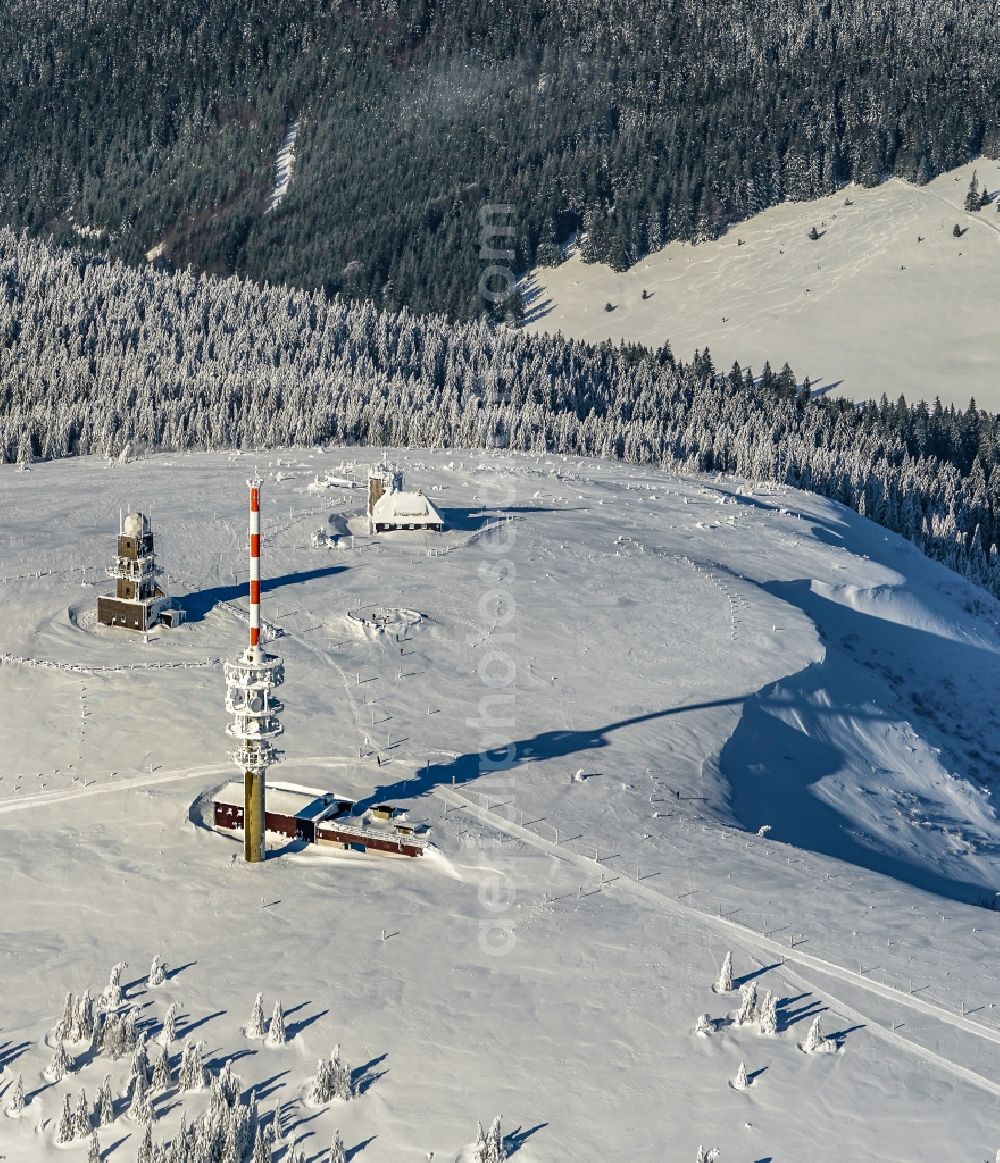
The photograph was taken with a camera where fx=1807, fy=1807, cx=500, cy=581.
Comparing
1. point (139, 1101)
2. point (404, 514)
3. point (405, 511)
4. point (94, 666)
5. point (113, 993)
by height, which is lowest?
point (139, 1101)

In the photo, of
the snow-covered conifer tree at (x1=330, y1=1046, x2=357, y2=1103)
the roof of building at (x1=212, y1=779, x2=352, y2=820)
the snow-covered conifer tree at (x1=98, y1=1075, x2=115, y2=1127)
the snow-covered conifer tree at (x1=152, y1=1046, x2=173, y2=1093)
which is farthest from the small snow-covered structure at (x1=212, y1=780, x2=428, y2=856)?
the snow-covered conifer tree at (x1=98, y1=1075, x2=115, y2=1127)

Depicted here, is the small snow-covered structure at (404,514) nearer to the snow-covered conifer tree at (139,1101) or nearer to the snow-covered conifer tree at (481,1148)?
the snow-covered conifer tree at (139,1101)

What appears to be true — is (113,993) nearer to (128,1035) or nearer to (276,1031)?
(128,1035)

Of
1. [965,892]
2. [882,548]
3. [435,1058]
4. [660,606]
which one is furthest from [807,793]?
[882,548]

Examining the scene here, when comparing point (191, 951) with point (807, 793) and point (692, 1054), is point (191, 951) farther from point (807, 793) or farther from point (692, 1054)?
point (807, 793)

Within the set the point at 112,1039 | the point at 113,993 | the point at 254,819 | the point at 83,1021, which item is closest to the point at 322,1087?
the point at 112,1039

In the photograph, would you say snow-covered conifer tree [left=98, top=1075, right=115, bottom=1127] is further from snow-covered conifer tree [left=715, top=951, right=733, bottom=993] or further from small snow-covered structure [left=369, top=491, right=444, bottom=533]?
small snow-covered structure [left=369, top=491, right=444, bottom=533]

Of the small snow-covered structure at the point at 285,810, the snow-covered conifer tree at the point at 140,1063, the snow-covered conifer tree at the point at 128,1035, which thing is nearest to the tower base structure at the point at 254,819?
the small snow-covered structure at the point at 285,810
